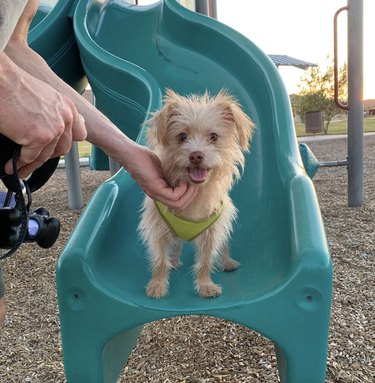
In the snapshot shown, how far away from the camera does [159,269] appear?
2041 mm

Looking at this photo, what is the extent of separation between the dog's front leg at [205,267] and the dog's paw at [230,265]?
9 cm

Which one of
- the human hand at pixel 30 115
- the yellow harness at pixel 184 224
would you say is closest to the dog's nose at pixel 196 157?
the yellow harness at pixel 184 224

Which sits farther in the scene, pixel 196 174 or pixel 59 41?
pixel 59 41

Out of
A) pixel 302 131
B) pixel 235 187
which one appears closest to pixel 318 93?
pixel 302 131

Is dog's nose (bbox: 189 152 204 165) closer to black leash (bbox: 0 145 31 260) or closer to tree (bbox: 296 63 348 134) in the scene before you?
black leash (bbox: 0 145 31 260)

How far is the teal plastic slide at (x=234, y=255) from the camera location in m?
1.65

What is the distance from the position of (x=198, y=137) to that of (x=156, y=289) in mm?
705

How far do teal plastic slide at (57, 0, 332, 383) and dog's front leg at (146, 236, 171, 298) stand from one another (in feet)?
0.20

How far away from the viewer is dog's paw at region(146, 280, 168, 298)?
1.89 meters

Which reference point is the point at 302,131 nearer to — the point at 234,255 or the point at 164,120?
the point at 234,255

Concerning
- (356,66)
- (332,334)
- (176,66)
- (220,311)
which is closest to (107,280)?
(220,311)

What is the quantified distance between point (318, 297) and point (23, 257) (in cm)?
308

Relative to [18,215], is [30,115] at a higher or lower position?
higher

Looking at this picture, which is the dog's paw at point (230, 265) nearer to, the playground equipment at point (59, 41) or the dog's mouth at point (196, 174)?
the dog's mouth at point (196, 174)
